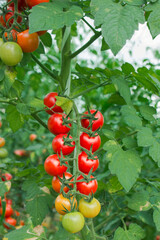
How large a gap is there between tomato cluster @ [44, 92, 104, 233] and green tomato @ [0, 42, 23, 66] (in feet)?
0.43

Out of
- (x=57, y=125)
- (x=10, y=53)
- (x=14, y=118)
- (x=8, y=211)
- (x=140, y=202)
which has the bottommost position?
(x=8, y=211)

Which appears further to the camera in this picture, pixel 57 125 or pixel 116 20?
pixel 57 125

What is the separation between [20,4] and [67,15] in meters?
0.19

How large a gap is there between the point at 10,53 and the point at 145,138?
14.3 inches

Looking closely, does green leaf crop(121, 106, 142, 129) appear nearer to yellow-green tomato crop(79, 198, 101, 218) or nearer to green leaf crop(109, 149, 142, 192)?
green leaf crop(109, 149, 142, 192)

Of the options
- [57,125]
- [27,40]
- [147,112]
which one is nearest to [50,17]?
[27,40]

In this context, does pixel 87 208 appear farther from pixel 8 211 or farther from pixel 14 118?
pixel 8 211

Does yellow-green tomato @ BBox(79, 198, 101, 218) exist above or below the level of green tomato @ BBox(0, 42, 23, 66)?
below

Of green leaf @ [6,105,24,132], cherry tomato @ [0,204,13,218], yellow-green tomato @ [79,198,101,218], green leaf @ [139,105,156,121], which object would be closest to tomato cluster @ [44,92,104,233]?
yellow-green tomato @ [79,198,101,218]

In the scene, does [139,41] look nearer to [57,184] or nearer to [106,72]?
[106,72]

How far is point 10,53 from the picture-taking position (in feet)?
1.97

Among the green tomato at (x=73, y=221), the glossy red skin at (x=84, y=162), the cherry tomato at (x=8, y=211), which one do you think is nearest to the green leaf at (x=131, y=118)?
the glossy red skin at (x=84, y=162)

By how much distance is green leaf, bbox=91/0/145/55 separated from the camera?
0.51m

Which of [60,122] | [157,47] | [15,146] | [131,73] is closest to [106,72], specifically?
[131,73]
